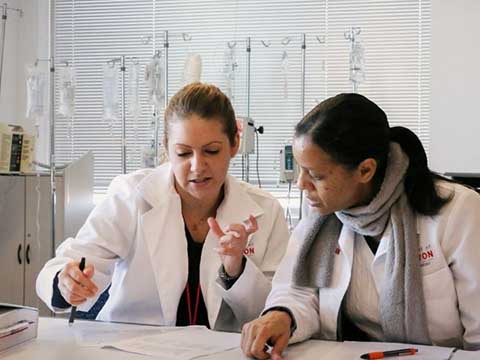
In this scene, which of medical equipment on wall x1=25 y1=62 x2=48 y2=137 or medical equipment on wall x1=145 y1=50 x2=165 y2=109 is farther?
medical equipment on wall x1=145 y1=50 x2=165 y2=109

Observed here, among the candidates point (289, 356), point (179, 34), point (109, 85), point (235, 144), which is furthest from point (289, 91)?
point (289, 356)

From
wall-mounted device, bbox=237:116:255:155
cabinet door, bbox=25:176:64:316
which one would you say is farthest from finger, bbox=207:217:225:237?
cabinet door, bbox=25:176:64:316

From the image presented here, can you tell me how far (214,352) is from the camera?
1.23m

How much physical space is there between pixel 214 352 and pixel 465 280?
549 millimetres

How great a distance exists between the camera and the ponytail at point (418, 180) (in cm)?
140

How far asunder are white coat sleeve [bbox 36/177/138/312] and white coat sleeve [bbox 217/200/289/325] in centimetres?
30

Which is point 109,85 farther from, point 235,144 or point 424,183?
point 424,183

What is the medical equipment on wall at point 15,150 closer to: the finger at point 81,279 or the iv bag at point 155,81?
A: the iv bag at point 155,81

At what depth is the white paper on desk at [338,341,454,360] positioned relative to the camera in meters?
1.21

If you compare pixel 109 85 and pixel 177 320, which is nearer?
pixel 177 320

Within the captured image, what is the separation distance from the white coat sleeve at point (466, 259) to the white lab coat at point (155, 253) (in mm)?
471

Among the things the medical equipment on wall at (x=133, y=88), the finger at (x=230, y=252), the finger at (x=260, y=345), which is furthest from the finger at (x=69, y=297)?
the medical equipment on wall at (x=133, y=88)

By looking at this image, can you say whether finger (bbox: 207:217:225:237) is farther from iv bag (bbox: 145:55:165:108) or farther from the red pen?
iv bag (bbox: 145:55:165:108)

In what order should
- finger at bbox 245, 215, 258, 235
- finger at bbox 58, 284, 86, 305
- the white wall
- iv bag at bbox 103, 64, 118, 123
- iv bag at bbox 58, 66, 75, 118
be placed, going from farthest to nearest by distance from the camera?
1. iv bag at bbox 103, 64, 118, 123
2. iv bag at bbox 58, 66, 75, 118
3. the white wall
4. finger at bbox 245, 215, 258, 235
5. finger at bbox 58, 284, 86, 305
